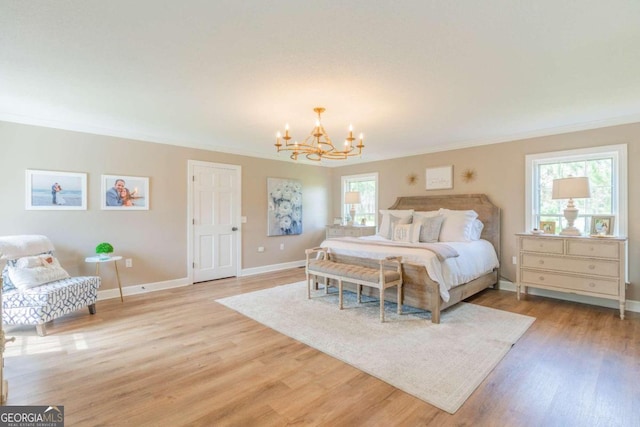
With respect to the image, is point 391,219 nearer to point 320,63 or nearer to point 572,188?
point 572,188

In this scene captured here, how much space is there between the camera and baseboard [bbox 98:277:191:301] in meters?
4.14

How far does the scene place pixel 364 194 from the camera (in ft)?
21.7

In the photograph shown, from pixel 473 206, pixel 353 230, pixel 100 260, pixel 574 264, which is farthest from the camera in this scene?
pixel 353 230

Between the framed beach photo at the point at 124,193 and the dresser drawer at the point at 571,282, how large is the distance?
541 cm

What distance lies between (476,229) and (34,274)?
5464 mm

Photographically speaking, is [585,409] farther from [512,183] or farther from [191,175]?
[191,175]

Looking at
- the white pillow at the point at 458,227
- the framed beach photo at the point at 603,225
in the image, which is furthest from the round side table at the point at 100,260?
the framed beach photo at the point at 603,225

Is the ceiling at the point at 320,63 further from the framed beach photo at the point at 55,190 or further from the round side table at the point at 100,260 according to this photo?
the round side table at the point at 100,260

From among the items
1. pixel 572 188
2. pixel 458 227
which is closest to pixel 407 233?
pixel 458 227

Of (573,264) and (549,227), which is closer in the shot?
(573,264)

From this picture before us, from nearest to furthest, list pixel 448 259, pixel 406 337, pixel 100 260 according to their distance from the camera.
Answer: pixel 406 337
pixel 448 259
pixel 100 260

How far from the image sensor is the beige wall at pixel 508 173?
141 inches

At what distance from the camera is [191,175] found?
16.2 feet

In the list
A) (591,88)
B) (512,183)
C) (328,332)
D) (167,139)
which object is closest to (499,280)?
(512,183)
